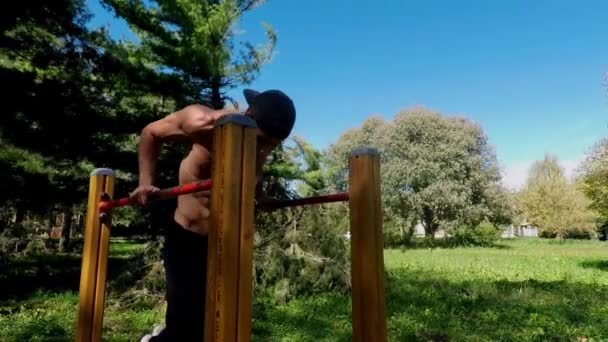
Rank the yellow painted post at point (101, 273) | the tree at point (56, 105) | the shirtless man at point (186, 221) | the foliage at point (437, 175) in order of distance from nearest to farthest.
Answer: the shirtless man at point (186, 221) < the yellow painted post at point (101, 273) < the tree at point (56, 105) < the foliage at point (437, 175)

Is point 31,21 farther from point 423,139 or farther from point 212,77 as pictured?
point 423,139

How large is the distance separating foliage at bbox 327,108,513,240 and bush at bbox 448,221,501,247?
18.4 inches

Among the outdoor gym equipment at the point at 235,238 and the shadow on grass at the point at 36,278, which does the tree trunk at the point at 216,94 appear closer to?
the shadow on grass at the point at 36,278

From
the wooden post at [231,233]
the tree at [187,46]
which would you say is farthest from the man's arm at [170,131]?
the tree at [187,46]

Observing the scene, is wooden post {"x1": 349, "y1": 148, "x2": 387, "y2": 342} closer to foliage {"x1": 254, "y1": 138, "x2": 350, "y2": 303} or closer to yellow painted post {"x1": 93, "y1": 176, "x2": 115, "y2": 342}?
yellow painted post {"x1": 93, "y1": 176, "x2": 115, "y2": 342}

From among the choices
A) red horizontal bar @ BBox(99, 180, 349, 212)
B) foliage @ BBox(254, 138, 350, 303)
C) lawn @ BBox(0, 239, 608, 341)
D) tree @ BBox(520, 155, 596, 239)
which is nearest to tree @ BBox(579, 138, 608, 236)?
lawn @ BBox(0, 239, 608, 341)

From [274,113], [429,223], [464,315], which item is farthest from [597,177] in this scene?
[429,223]

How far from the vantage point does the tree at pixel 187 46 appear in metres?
9.04

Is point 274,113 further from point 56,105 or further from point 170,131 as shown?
point 56,105

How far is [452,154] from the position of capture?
23.2 meters

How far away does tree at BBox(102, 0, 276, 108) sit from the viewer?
356 inches

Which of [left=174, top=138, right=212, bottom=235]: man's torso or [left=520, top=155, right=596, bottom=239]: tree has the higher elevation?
[left=520, top=155, right=596, bottom=239]: tree

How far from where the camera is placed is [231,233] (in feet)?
4.02

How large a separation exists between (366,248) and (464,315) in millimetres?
3957
